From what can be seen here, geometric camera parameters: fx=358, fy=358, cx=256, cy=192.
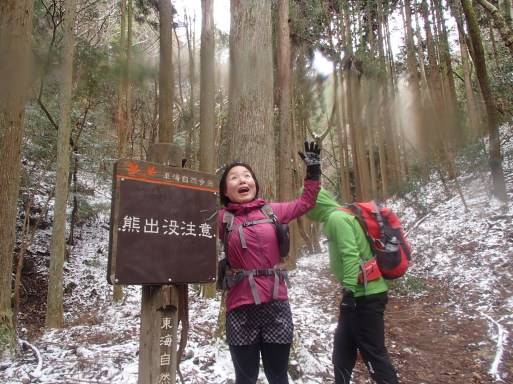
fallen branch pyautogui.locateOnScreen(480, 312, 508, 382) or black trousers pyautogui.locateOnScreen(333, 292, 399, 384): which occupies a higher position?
black trousers pyautogui.locateOnScreen(333, 292, 399, 384)

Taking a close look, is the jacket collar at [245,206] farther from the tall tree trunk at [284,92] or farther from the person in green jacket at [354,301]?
the tall tree trunk at [284,92]

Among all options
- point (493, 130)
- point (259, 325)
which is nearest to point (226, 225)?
point (259, 325)

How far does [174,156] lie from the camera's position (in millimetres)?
2154

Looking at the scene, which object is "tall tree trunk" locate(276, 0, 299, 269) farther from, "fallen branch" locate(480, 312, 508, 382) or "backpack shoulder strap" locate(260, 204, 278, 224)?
"backpack shoulder strap" locate(260, 204, 278, 224)

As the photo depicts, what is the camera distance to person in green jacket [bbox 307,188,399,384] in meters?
2.44

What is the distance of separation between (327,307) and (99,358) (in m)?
3.98

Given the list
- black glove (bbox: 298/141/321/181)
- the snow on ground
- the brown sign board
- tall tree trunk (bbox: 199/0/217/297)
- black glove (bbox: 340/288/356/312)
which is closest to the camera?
the brown sign board

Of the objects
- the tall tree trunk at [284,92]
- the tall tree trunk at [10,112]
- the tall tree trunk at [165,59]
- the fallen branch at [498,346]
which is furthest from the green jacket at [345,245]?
the tall tree trunk at [284,92]

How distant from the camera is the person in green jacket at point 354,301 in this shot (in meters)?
2.44

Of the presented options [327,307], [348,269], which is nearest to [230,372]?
[348,269]

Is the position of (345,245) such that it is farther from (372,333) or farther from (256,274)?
(256,274)

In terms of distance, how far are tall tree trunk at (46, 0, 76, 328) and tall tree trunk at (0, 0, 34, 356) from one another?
2081mm

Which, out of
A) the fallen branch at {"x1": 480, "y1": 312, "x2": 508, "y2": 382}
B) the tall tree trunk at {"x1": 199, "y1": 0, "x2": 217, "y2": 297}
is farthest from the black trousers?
the tall tree trunk at {"x1": 199, "y1": 0, "x2": 217, "y2": 297}

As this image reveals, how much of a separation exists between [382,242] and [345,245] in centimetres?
31
